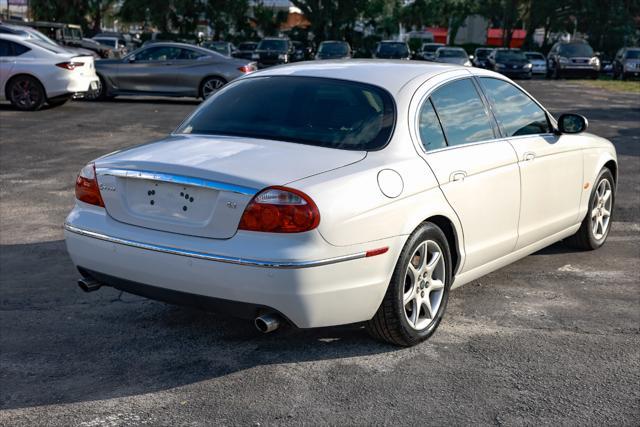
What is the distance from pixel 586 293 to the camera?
614 cm

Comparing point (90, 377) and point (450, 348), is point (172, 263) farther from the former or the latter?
point (450, 348)

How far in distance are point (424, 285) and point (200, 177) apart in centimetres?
144

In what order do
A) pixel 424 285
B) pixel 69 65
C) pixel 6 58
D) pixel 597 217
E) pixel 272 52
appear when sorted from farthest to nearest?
pixel 272 52 < pixel 69 65 < pixel 6 58 < pixel 597 217 < pixel 424 285

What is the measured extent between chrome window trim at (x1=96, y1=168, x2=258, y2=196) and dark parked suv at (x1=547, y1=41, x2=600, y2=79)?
40466 mm

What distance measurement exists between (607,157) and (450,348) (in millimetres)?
3046

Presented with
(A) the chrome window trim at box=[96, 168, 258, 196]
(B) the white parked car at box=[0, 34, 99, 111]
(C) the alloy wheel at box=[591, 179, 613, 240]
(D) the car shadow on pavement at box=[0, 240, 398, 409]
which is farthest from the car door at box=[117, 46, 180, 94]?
(A) the chrome window trim at box=[96, 168, 258, 196]

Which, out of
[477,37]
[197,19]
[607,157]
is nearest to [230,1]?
[197,19]

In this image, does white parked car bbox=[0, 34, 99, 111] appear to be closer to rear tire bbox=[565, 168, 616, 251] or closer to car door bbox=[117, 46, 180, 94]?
car door bbox=[117, 46, 180, 94]

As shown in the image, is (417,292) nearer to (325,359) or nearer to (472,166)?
(325,359)

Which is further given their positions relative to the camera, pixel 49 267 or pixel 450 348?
pixel 49 267

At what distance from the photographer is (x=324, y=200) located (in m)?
4.35

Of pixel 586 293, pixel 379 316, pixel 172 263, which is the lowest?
pixel 586 293

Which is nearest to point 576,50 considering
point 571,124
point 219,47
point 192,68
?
point 219,47

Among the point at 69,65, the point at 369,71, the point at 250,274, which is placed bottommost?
the point at 69,65
